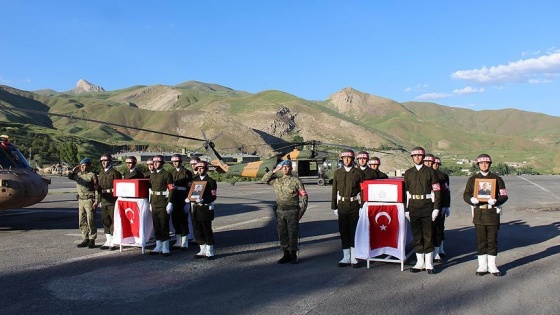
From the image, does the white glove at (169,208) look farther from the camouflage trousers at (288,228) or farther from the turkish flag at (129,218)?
the camouflage trousers at (288,228)

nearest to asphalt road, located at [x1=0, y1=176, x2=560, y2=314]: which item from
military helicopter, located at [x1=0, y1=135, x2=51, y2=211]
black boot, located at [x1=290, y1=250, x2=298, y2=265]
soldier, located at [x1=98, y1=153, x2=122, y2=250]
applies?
black boot, located at [x1=290, y1=250, x2=298, y2=265]

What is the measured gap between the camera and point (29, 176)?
1221cm

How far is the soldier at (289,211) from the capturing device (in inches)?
329

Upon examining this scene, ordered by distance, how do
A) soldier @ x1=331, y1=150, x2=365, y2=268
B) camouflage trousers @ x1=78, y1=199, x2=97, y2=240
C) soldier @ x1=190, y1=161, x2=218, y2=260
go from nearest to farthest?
soldier @ x1=331, y1=150, x2=365, y2=268
soldier @ x1=190, y1=161, x2=218, y2=260
camouflage trousers @ x1=78, y1=199, x2=97, y2=240

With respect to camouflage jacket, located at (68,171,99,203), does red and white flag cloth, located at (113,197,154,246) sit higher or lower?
lower

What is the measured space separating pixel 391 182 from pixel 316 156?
82.1ft

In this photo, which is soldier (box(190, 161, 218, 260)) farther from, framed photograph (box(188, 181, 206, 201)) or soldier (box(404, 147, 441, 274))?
soldier (box(404, 147, 441, 274))

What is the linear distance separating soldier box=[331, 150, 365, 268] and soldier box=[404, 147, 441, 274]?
0.95 meters

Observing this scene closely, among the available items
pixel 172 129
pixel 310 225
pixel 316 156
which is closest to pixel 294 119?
pixel 172 129

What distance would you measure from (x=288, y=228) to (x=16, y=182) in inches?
293

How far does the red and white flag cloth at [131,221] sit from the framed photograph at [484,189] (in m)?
6.38

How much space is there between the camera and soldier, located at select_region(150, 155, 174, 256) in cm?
915

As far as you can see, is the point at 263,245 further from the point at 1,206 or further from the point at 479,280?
the point at 1,206

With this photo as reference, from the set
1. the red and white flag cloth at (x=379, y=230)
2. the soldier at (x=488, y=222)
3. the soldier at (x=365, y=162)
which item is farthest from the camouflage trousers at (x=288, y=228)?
the soldier at (x=488, y=222)
